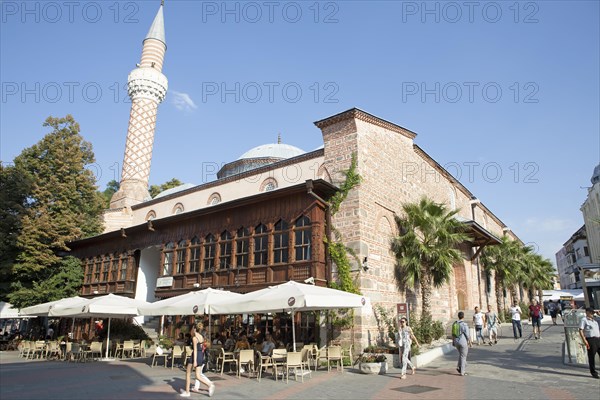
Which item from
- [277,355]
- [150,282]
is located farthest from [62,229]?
[277,355]

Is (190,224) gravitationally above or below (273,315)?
above

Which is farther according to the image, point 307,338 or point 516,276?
point 516,276

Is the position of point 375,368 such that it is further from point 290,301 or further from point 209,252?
point 209,252

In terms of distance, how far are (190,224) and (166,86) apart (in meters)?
20.2

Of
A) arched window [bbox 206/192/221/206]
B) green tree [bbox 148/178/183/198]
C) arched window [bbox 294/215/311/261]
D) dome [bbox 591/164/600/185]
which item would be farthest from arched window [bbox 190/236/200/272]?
dome [bbox 591/164/600/185]

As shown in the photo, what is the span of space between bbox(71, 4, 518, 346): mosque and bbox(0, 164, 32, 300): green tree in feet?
11.9

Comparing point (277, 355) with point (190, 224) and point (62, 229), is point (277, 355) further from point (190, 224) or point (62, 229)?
point (62, 229)

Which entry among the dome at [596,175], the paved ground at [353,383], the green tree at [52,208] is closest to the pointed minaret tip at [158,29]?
the green tree at [52,208]

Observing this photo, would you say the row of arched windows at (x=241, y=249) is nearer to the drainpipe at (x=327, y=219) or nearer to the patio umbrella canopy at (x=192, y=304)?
the drainpipe at (x=327, y=219)

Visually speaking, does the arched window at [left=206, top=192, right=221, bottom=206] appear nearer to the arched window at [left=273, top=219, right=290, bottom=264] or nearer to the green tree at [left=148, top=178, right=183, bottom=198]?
the arched window at [left=273, top=219, right=290, bottom=264]

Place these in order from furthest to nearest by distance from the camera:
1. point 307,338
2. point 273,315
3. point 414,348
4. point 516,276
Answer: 1. point 516,276
2. point 273,315
3. point 307,338
4. point 414,348

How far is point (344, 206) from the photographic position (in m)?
15.4

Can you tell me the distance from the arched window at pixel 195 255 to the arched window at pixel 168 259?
1.57 meters

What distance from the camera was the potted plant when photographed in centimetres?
1144
